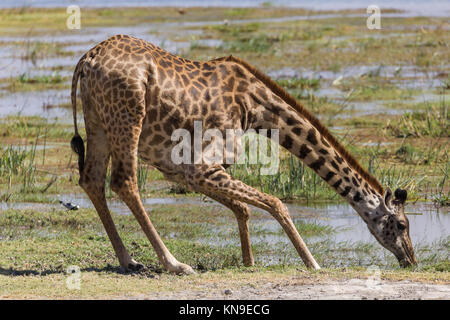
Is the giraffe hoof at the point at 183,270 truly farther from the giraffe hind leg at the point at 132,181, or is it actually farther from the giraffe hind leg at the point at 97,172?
the giraffe hind leg at the point at 97,172

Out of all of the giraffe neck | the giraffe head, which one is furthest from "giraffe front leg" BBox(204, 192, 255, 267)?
the giraffe head

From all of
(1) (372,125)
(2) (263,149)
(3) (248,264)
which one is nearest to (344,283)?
(3) (248,264)

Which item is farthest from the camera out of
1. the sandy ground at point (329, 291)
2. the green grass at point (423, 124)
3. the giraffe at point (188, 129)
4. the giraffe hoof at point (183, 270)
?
the green grass at point (423, 124)

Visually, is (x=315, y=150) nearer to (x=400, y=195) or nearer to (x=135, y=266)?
(x=400, y=195)

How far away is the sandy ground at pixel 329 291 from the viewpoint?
6.52m

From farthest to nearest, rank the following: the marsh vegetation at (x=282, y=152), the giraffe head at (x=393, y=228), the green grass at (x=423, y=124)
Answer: the green grass at (x=423, y=124), the marsh vegetation at (x=282, y=152), the giraffe head at (x=393, y=228)

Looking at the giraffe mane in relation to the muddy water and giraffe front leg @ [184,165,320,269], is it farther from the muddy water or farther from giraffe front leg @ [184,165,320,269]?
the muddy water

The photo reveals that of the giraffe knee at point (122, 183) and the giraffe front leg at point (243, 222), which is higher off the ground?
the giraffe knee at point (122, 183)

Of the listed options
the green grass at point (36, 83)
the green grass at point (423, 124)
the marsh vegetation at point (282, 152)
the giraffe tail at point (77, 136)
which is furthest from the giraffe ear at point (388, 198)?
the green grass at point (36, 83)

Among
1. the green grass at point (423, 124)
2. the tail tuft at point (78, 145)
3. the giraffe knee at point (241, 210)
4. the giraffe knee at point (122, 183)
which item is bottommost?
the green grass at point (423, 124)

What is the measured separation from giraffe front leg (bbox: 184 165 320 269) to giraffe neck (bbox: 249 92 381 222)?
1.79 feet

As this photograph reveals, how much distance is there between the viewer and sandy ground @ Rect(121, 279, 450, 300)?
652cm

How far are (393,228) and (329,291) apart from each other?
159cm
